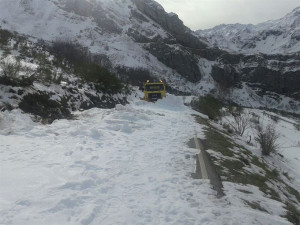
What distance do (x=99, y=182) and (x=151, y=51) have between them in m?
168

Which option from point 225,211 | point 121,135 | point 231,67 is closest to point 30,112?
point 121,135

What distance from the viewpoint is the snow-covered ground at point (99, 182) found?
4.91 m

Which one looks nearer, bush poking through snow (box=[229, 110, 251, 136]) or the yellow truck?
bush poking through snow (box=[229, 110, 251, 136])

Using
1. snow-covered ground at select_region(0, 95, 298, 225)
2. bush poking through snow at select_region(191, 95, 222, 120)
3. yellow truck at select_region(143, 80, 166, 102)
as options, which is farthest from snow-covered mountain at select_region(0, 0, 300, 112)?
snow-covered ground at select_region(0, 95, 298, 225)

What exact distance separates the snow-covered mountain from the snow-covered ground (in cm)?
13199

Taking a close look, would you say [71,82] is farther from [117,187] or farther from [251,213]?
[251,213]

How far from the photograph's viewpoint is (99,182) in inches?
247

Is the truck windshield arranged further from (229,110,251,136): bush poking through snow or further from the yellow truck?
(229,110,251,136): bush poking through snow

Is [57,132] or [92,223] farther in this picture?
[57,132]

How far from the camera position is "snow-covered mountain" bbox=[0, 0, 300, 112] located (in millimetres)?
158875

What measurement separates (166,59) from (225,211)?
6499 inches

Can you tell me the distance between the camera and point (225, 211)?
17.9 ft

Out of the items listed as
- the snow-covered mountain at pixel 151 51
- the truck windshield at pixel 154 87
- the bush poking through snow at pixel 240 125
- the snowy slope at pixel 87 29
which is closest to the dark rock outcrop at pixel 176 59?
the snow-covered mountain at pixel 151 51

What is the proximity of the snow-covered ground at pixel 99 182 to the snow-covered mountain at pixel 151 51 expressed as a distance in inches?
5196
